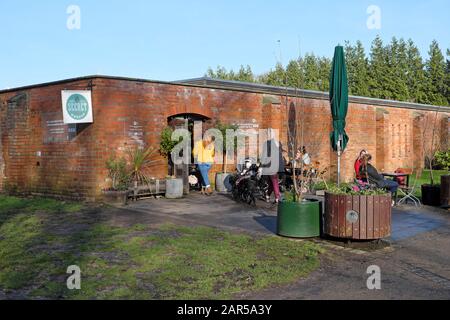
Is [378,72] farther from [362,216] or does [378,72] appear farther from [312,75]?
[362,216]

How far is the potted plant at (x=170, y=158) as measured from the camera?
13.4m

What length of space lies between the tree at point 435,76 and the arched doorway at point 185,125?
4054 centimetres

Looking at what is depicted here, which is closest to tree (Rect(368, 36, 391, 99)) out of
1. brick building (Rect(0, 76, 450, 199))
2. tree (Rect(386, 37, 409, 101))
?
tree (Rect(386, 37, 409, 101))

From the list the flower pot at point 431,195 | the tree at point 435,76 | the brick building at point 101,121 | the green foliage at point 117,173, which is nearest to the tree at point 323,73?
the tree at point 435,76

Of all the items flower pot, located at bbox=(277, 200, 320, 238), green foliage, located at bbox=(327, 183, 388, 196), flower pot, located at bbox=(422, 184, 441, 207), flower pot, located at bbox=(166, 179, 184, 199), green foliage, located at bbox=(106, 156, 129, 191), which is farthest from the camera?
flower pot, located at bbox=(166, 179, 184, 199)

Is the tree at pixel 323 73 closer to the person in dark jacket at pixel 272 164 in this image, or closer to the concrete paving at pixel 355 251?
the person in dark jacket at pixel 272 164

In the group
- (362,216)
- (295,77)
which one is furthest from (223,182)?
(295,77)

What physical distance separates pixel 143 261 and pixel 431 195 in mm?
8946

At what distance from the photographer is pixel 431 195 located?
12.5 meters

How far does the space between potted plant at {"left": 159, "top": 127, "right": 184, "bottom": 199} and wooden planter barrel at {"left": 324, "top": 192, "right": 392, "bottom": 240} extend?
21.7 ft

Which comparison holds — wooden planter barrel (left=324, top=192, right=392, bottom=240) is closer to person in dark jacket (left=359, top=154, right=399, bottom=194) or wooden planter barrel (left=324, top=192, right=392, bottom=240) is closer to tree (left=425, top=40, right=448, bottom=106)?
person in dark jacket (left=359, top=154, right=399, bottom=194)

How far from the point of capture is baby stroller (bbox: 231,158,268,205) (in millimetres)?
12333

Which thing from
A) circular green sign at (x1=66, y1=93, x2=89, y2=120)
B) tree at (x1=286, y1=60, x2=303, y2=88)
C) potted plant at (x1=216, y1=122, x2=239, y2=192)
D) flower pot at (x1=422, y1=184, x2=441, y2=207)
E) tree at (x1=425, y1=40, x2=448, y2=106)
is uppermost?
tree at (x1=425, y1=40, x2=448, y2=106)
